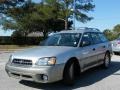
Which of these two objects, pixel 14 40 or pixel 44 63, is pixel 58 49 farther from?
pixel 14 40

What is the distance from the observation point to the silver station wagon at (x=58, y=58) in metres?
8.07

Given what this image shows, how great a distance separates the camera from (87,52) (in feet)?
32.1

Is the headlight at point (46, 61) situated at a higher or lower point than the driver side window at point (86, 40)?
lower

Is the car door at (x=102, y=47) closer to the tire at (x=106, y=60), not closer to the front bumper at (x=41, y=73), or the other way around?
the tire at (x=106, y=60)

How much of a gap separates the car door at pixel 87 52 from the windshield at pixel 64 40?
0.23 m

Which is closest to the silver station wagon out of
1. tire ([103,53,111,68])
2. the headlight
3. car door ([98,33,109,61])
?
the headlight

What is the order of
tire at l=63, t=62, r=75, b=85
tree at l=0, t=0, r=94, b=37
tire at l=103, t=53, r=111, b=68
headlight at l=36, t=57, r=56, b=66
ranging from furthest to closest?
1. tree at l=0, t=0, r=94, b=37
2. tire at l=103, t=53, r=111, b=68
3. tire at l=63, t=62, r=75, b=85
4. headlight at l=36, t=57, r=56, b=66

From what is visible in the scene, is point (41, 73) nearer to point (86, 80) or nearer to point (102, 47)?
point (86, 80)

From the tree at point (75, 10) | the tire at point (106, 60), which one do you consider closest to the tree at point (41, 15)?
the tree at point (75, 10)

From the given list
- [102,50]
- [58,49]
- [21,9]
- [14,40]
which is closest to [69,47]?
[58,49]

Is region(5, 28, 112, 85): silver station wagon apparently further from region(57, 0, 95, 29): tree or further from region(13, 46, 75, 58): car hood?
region(57, 0, 95, 29): tree

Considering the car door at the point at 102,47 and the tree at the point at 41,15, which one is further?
the tree at the point at 41,15

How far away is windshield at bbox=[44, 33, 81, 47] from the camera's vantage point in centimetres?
964

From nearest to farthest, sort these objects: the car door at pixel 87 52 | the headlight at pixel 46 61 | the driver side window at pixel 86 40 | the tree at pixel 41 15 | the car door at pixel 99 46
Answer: the headlight at pixel 46 61 → the car door at pixel 87 52 → the driver side window at pixel 86 40 → the car door at pixel 99 46 → the tree at pixel 41 15
